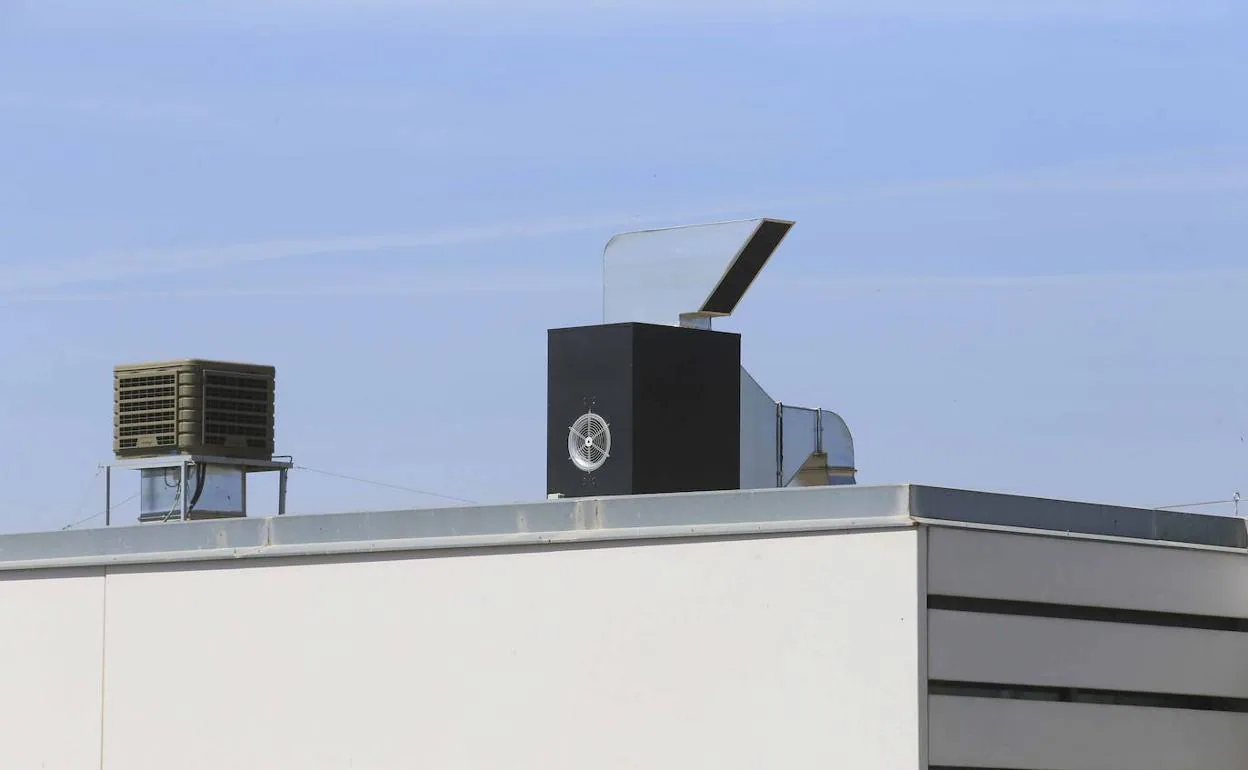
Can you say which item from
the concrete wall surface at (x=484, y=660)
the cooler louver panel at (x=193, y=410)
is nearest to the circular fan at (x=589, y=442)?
the concrete wall surface at (x=484, y=660)

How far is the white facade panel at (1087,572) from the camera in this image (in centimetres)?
1018

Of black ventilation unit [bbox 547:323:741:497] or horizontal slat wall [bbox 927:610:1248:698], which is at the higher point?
black ventilation unit [bbox 547:323:741:497]

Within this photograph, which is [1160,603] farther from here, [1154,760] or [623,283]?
[623,283]

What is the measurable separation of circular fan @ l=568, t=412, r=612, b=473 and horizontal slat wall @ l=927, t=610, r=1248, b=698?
12.7 ft

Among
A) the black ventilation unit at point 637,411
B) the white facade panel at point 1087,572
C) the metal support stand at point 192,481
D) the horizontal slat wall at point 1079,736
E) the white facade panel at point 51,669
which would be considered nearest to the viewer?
the horizontal slat wall at point 1079,736

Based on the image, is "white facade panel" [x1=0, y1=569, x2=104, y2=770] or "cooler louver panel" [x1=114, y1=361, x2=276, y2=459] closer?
"white facade panel" [x1=0, y1=569, x2=104, y2=770]

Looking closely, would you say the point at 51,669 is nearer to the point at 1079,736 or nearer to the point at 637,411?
the point at 637,411

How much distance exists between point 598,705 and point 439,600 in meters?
1.39

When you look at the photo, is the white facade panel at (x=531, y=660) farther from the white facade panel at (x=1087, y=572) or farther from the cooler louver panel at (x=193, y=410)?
the cooler louver panel at (x=193, y=410)

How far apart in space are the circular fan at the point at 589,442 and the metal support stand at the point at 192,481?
173 inches

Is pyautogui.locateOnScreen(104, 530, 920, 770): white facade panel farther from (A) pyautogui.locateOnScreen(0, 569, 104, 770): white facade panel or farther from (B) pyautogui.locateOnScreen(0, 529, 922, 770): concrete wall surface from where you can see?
(A) pyautogui.locateOnScreen(0, 569, 104, 770): white facade panel

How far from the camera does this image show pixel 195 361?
1734cm

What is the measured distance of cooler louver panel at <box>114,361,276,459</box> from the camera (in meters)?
17.1

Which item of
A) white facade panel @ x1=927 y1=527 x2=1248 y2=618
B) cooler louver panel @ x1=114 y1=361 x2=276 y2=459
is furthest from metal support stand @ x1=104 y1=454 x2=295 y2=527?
white facade panel @ x1=927 y1=527 x2=1248 y2=618
